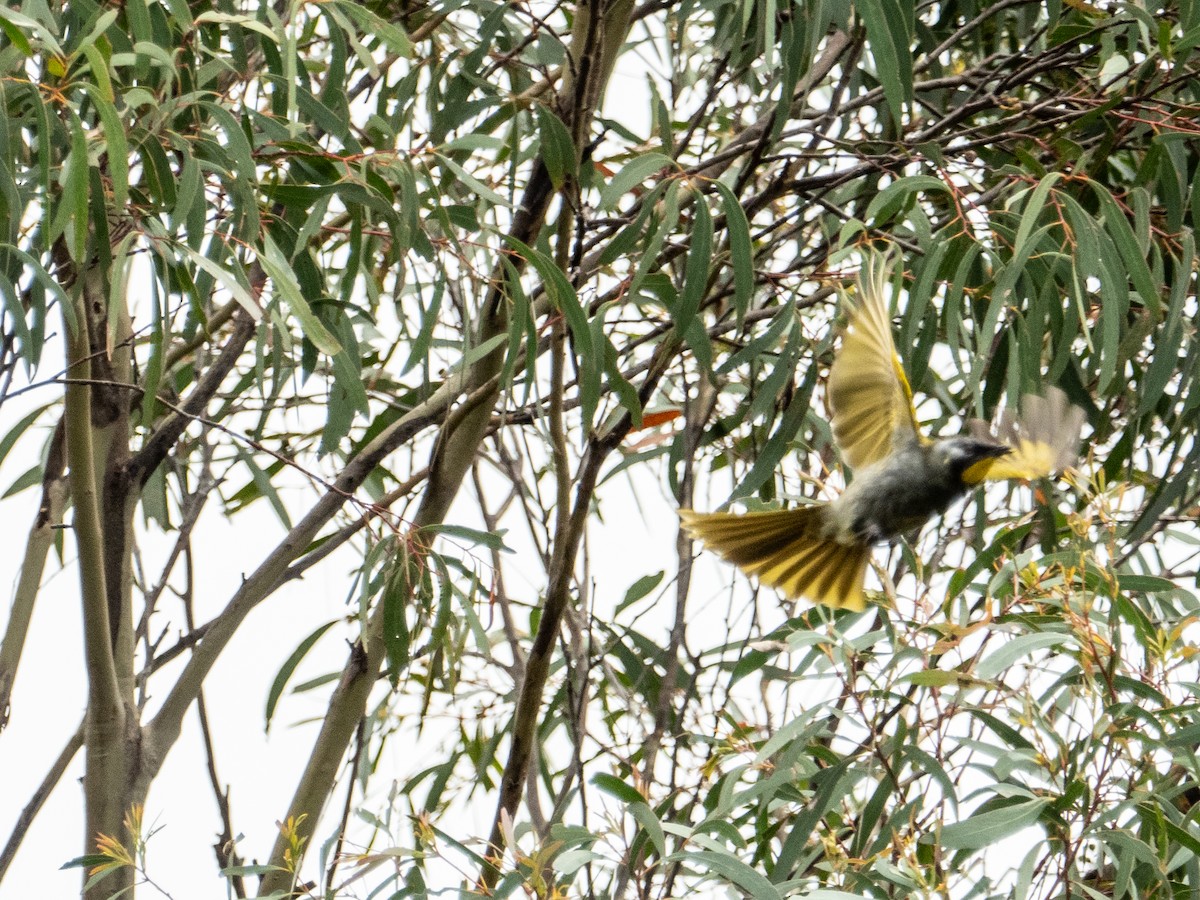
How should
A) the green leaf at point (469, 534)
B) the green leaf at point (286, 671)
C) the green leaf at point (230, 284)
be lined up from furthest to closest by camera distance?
the green leaf at point (286, 671) < the green leaf at point (469, 534) < the green leaf at point (230, 284)

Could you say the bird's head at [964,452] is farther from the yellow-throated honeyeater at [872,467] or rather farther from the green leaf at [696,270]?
the green leaf at [696,270]

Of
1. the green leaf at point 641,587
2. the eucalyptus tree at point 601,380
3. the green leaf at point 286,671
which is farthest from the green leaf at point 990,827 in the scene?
the green leaf at point 286,671

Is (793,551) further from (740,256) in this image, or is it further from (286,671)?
(286,671)

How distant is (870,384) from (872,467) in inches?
3.4

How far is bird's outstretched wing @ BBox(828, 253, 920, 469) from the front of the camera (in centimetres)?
143

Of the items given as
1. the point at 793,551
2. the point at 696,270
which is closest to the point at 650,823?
the point at 793,551

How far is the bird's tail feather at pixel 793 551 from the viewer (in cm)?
151

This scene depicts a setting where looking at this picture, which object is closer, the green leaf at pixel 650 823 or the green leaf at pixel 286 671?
the green leaf at pixel 650 823

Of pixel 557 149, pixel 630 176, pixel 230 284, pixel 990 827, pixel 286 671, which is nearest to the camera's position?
pixel 230 284

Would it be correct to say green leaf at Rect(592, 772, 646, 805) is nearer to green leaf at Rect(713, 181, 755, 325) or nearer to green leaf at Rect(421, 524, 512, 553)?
green leaf at Rect(421, 524, 512, 553)

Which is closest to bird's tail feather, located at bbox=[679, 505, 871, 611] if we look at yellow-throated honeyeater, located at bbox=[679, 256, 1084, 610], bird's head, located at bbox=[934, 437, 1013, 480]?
yellow-throated honeyeater, located at bbox=[679, 256, 1084, 610]

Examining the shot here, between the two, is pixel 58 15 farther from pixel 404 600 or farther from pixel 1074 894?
pixel 1074 894

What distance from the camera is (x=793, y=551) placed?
1.57 metres

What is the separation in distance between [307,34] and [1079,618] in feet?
3.64
